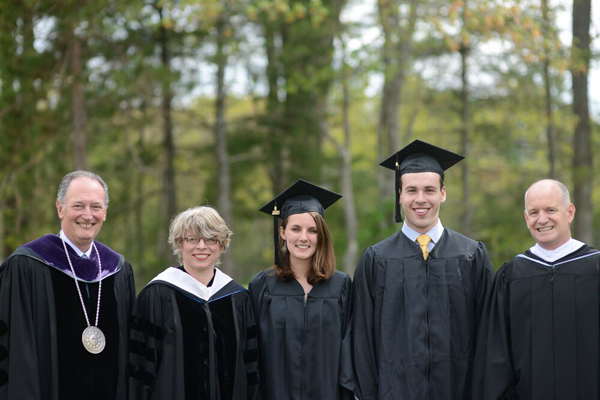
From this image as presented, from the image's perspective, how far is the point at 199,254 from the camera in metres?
4.20

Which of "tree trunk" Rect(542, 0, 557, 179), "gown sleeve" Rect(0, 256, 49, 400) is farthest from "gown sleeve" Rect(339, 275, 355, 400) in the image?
"tree trunk" Rect(542, 0, 557, 179)

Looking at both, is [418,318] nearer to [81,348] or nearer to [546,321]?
[546,321]

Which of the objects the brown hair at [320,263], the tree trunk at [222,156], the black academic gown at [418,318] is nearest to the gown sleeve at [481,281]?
the black academic gown at [418,318]

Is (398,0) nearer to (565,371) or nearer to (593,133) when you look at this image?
(593,133)

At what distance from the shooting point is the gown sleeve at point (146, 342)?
4055 mm

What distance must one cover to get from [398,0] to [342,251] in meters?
5.94

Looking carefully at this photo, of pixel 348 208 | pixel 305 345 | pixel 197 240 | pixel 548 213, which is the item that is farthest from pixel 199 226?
pixel 348 208

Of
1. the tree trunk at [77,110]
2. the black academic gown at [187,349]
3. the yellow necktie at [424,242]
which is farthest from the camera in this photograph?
the tree trunk at [77,110]

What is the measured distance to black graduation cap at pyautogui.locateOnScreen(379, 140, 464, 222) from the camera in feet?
14.6

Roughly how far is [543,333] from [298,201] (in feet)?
5.98

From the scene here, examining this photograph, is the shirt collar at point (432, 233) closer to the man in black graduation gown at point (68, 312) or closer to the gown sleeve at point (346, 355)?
the gown sleeve at point (346, 355)

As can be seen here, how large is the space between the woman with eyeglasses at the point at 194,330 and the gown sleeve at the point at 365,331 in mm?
676

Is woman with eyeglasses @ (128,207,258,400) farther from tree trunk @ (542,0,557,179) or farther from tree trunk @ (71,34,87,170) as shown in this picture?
tree trunk @ (542,0,557,179)

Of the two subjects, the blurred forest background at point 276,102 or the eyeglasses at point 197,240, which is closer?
the eyeglasses at point 197,240
